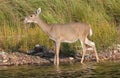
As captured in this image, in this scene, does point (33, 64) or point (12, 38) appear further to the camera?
point (12, 38)

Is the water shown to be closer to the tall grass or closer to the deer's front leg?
the deer's front leg

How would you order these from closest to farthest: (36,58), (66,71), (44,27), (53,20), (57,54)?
(66,71), (57,54), (36,58), (44,27), (53,20)

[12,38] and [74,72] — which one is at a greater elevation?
[12,38]

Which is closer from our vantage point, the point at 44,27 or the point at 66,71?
the point at 66,71

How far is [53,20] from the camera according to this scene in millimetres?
22047

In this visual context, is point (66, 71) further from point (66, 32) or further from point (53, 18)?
point (53, 18)

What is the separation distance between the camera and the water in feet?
50.5

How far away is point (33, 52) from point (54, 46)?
86 cm

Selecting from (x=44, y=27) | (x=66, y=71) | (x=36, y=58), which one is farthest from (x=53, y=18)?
(x=66, y=71)

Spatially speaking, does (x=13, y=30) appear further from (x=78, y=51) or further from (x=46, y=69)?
(x=46, y=69)

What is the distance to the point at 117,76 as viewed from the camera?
1493cm

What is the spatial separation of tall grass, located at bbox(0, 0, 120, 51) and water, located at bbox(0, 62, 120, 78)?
2.76m

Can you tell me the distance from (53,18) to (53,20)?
0.13m

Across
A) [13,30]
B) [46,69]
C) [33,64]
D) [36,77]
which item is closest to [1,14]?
[13,30]
